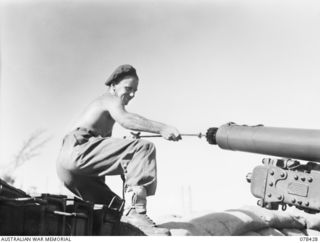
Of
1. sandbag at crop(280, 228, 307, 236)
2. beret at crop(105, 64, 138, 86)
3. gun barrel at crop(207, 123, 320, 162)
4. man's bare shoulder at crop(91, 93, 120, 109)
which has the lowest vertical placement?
sandbag at crop(280, 228, 307, 236)

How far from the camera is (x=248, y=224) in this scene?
5.52 metres

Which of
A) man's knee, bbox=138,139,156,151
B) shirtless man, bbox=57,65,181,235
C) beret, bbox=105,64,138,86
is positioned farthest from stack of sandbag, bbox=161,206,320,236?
beret, bbox=105,64,138,86

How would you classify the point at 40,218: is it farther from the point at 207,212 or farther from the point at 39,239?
the point at 207,212

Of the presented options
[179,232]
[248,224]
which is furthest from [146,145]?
[248,224]

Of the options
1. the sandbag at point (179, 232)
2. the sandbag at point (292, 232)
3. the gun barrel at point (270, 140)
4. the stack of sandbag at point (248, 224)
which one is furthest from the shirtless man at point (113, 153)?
the sandbag at point (292, 232)

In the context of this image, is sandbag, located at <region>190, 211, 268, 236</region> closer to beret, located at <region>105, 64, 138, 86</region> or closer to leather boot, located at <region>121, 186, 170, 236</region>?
leather boot, located at <region>121, 186, 170, 236</region>

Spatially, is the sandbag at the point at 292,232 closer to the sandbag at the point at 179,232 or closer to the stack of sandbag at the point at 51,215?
the sandbag at the point at 179,232

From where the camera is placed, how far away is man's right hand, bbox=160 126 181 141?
4.43 m

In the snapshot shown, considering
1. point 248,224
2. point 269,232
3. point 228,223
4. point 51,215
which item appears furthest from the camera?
point 269,232

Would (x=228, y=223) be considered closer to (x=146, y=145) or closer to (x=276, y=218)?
(x=276, y=218)

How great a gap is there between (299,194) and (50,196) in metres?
2.22

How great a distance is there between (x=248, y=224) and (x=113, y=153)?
209 centimetres

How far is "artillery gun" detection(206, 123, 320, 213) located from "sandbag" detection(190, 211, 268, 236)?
0.70m

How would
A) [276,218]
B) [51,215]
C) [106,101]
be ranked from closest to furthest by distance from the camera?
[51,215] < [106,101] < [276,218]
